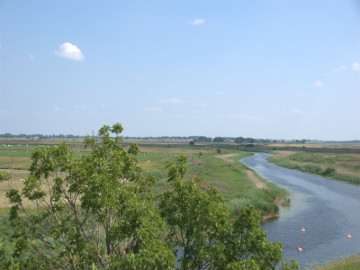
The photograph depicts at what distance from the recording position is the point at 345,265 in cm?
2742

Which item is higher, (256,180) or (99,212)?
(99,212)

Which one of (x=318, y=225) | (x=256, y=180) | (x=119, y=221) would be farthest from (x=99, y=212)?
(x=256, y=180)

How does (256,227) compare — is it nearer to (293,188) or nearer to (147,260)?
(147,260)

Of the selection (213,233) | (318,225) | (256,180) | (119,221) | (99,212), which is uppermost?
(99,212)

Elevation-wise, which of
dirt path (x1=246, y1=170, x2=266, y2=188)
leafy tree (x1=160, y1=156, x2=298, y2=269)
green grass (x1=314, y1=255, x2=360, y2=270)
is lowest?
green grass (x1=314, y1=255, x2=360, y2=270)

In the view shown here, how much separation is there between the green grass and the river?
1.02 m

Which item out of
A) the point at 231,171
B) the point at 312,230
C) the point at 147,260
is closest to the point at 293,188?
the point at 231,171

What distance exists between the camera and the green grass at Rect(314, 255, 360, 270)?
26.8 metres

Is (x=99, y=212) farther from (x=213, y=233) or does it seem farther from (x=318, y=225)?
(x=318, y=225)

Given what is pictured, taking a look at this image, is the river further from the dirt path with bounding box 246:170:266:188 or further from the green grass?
the dirt path with bounding box 246:170:266:188

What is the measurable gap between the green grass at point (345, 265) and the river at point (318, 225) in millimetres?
1015

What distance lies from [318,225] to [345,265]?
13714 mm

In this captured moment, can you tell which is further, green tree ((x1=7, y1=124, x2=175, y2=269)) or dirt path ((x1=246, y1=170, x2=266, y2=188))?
dirt path ((x1=246, y1=170, x2=266, y2=188))

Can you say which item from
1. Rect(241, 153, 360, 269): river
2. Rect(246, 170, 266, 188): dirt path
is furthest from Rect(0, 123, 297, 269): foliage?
Rect(246, 170, 266, 188): dirt path
